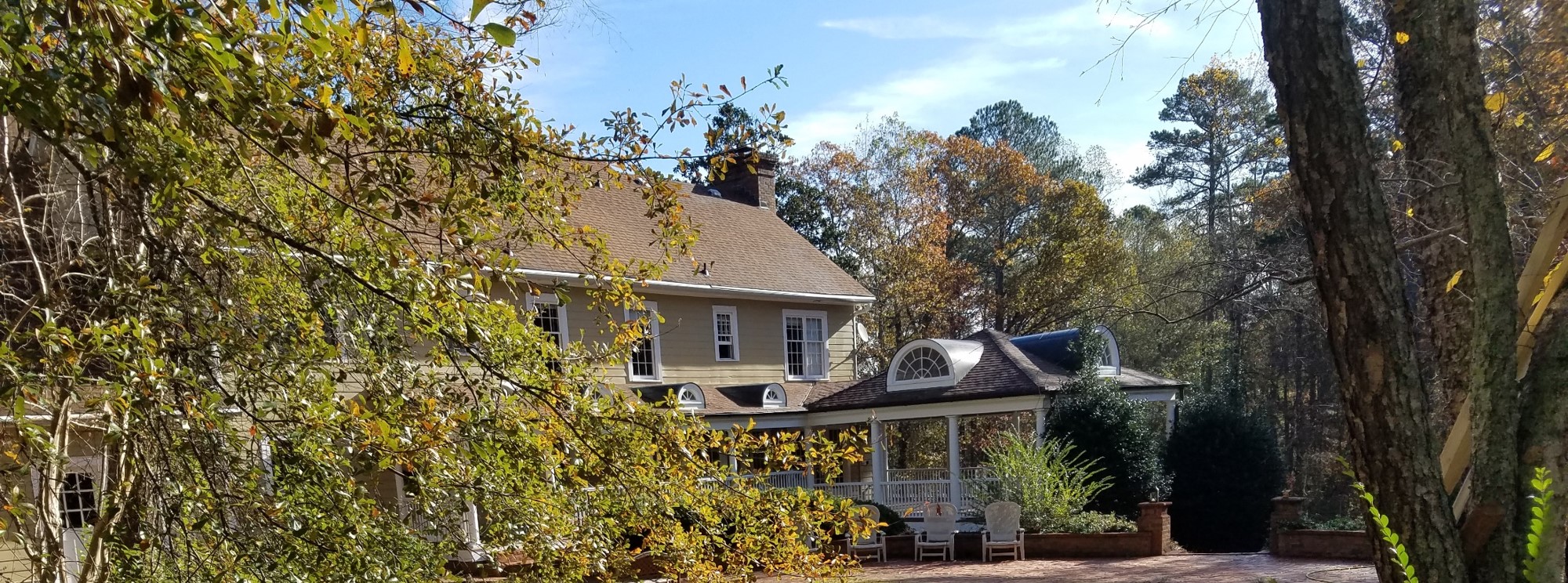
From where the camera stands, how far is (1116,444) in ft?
61.2

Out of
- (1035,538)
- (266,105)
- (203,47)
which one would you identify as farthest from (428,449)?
(1035,538)

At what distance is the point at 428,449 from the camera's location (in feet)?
12.6

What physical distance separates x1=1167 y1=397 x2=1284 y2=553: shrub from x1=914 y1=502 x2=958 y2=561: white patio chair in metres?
4.30

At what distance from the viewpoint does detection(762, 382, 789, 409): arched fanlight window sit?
21.2 metres

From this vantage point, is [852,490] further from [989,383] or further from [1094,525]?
[1094,525]

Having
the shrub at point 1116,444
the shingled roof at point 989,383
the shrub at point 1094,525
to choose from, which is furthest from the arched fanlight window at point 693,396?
the shrub at point 1094,525

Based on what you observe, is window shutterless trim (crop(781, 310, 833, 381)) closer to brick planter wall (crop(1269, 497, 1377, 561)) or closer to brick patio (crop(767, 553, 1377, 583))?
brick patio (crop(767, 553, 1377, 583))

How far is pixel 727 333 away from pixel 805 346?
8.75 feet

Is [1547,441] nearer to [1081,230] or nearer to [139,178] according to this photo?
[139,178]

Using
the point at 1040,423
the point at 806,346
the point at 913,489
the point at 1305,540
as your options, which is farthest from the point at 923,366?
the point at 1305,540

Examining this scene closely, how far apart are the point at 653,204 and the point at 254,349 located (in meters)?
1.84

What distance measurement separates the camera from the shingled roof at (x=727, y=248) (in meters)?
20.3

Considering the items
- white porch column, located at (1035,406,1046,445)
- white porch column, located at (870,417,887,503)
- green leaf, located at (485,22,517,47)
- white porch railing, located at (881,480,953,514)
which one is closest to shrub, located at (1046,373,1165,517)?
white porch column, located at (1035,406,1046,445)

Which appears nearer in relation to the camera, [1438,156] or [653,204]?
[1438,156]
